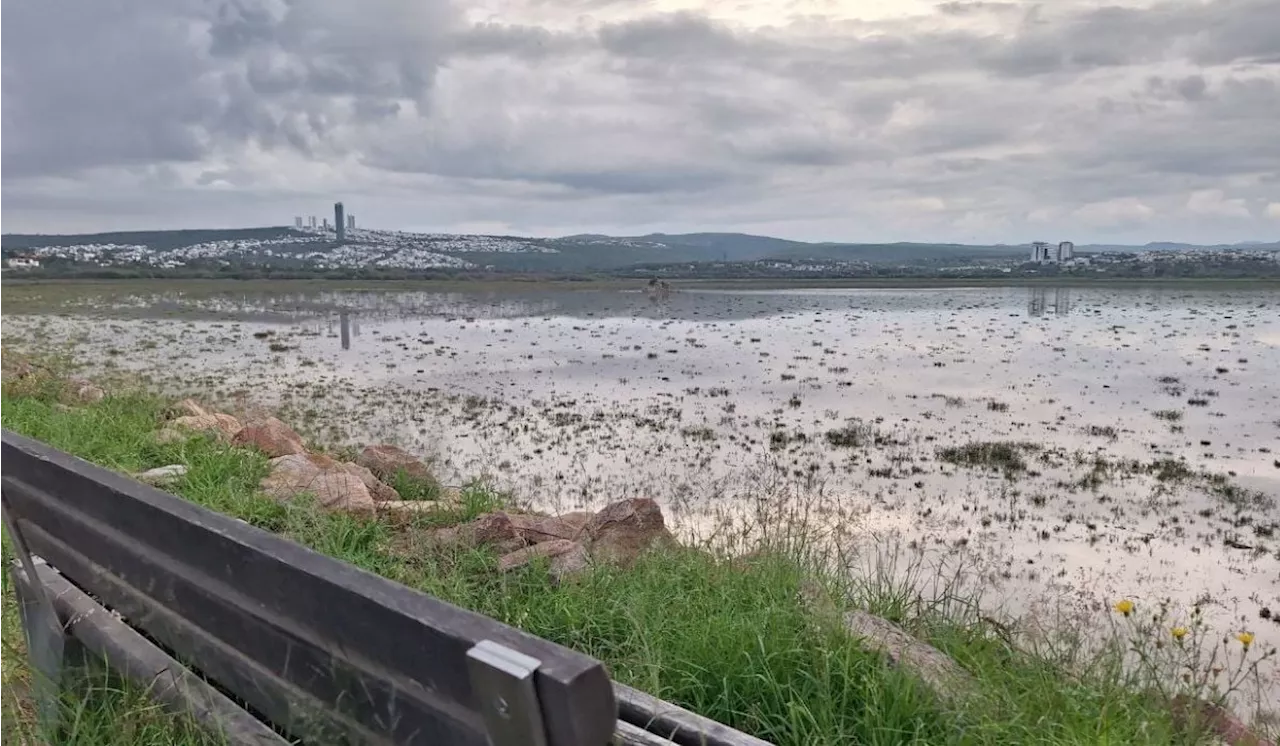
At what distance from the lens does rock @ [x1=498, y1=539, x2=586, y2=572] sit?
14.0 ft

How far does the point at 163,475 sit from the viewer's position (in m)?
5.61

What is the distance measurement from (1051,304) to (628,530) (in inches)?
1829

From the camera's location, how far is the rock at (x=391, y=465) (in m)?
7.29

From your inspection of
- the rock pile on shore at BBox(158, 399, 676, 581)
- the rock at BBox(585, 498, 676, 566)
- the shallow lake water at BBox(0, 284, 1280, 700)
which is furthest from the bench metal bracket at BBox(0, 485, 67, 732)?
Answer: the shallow lake water at BBox(0, 284, 1280, 700)

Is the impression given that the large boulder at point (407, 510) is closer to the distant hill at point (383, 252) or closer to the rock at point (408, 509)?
the rock at point (408, 509)

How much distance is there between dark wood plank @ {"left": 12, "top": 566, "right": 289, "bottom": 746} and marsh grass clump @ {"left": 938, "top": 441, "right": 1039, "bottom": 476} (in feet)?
30.6

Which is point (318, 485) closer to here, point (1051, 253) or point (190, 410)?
point (190, 410)

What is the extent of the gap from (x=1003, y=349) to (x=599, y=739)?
2490cm

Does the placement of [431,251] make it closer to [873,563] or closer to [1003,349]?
[1003,349]

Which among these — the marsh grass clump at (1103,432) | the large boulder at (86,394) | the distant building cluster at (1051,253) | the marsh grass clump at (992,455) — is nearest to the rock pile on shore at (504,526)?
the large boulder at (86,394)

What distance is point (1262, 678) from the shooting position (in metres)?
4.77

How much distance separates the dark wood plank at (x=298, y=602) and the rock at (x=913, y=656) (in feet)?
6.02

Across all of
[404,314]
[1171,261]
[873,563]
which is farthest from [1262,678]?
[1171,261]

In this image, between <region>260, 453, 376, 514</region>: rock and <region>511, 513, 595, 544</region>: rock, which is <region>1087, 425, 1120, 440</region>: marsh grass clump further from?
<region>260, 453, 376, 514</region>: rock
